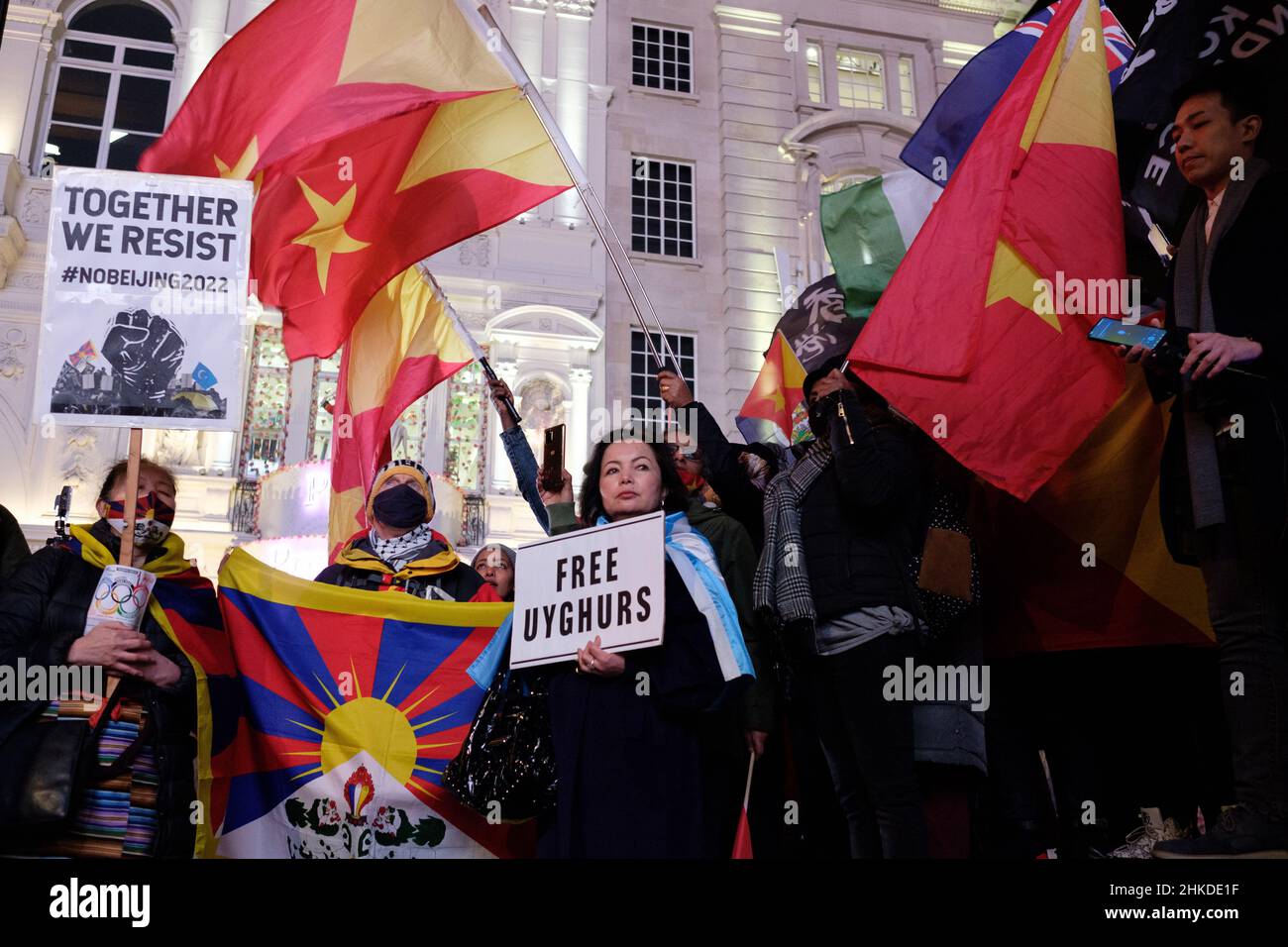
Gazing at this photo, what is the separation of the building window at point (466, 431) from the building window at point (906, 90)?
8.97 meters

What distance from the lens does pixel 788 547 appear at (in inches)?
173

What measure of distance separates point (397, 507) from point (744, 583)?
1632 mm

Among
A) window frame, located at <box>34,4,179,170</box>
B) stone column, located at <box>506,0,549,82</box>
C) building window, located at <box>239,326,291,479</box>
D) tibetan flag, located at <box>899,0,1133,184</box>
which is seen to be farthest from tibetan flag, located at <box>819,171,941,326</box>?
window frame, located at <box>34,4,179,170</box>

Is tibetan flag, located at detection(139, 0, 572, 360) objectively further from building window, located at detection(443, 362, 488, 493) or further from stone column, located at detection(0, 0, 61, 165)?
stone column, located at detection(0, 0, 61, 165)

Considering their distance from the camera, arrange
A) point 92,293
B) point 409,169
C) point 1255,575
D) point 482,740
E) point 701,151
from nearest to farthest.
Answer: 1. point 1255,575
2. point 482,740
3. point 92,293
4. point 409,169
5. point 701,151

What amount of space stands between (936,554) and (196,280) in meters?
3.23

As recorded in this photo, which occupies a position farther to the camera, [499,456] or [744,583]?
[499,456]

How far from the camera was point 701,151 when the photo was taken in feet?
63.3

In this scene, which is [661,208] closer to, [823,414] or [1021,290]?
[1021,290]

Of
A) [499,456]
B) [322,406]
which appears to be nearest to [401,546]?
[499,456]

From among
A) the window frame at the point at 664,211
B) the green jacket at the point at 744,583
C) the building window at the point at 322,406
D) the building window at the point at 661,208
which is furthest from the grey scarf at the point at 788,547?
the building window at the point at 661,208

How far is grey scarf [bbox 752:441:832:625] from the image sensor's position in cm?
423

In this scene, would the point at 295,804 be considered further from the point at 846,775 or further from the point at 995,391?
the point at 995,391
